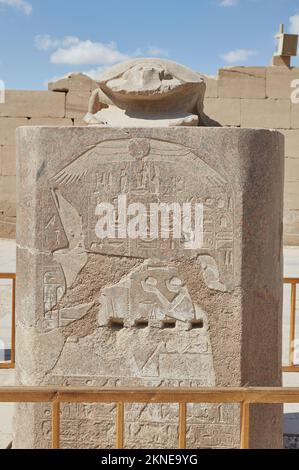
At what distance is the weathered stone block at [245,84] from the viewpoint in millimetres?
11859

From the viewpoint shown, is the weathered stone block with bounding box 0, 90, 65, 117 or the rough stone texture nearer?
the rough stone texture

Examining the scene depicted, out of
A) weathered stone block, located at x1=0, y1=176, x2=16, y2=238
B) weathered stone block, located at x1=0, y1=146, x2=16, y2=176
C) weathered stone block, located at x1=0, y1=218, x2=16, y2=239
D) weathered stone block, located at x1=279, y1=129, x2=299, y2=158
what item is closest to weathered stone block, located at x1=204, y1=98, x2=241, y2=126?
weathered stone block, located at x1=279, y1=129, x2=299, y2=158

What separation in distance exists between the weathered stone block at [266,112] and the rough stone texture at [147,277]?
29.8ft

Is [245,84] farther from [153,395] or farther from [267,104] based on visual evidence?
[153,395]

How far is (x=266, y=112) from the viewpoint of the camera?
11906 millimetres

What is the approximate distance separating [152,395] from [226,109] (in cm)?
1027

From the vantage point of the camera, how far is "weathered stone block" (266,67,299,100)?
1184 centimetres

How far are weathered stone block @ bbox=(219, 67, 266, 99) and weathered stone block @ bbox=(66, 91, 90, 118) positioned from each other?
248cm

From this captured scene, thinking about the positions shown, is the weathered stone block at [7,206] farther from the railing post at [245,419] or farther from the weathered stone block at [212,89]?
the railing post at [245,419]

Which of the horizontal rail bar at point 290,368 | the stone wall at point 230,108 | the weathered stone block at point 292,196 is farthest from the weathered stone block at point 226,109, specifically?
the horizontal rail bar at point 290,368

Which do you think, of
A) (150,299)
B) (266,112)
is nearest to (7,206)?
(266,112)

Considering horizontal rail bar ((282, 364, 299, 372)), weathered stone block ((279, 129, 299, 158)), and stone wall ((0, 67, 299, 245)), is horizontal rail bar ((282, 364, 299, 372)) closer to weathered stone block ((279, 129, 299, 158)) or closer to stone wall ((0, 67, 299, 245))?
stone wall ((0, 67, 299, 245))
